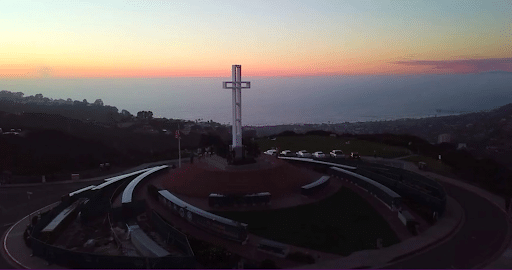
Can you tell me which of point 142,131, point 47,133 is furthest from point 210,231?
point 142,131

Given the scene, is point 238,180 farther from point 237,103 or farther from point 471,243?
point 471,243

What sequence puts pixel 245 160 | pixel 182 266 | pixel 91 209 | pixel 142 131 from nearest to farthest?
pixel 182 266, pixel 91 209, pixel 245 160, pixel 142 131

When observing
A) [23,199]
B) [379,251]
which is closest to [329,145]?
[379,251]

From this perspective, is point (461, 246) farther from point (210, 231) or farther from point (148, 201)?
point (148, 201)

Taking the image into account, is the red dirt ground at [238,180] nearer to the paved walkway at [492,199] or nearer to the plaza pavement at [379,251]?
the plaza pavement at [379,251]

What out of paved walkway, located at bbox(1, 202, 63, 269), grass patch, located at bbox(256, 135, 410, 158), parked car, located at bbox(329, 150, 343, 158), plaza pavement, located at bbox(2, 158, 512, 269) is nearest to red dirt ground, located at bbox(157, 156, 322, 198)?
plaza pavement, located at bbox(2, 158, 512, 269)

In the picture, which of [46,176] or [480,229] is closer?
[480,229]
